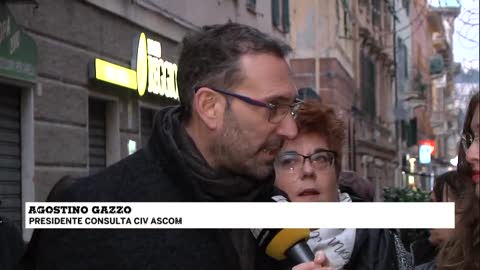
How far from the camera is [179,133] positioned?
3.54ft

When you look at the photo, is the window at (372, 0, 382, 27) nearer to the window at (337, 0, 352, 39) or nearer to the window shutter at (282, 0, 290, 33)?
the window at (337, 0, 352, 39)

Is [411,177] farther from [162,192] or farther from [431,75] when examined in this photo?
[162,192]

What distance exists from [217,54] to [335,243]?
0.43 meters

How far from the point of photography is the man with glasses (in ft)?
3.43

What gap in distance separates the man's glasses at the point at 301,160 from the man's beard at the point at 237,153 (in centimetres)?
22

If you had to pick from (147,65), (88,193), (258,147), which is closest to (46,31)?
(147,65)

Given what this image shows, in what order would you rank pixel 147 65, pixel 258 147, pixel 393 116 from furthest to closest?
pixel 393 116, pixel 147 65, pixel 258 147

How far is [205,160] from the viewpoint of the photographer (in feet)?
3.50

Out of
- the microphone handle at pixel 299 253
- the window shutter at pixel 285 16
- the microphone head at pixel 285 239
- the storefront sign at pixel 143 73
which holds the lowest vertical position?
the microphone handle at pixel 299 253

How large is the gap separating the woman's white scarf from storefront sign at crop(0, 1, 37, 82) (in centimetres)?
54

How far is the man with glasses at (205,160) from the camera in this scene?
1.05m

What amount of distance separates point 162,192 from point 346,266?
1.53 feet

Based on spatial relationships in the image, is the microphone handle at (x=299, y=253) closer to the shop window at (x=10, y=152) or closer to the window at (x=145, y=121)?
the window at (x=145, y=121)

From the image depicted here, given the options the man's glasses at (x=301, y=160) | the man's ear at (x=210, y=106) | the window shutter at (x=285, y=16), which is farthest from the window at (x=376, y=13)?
the man's ear at (x=210, y=106)
